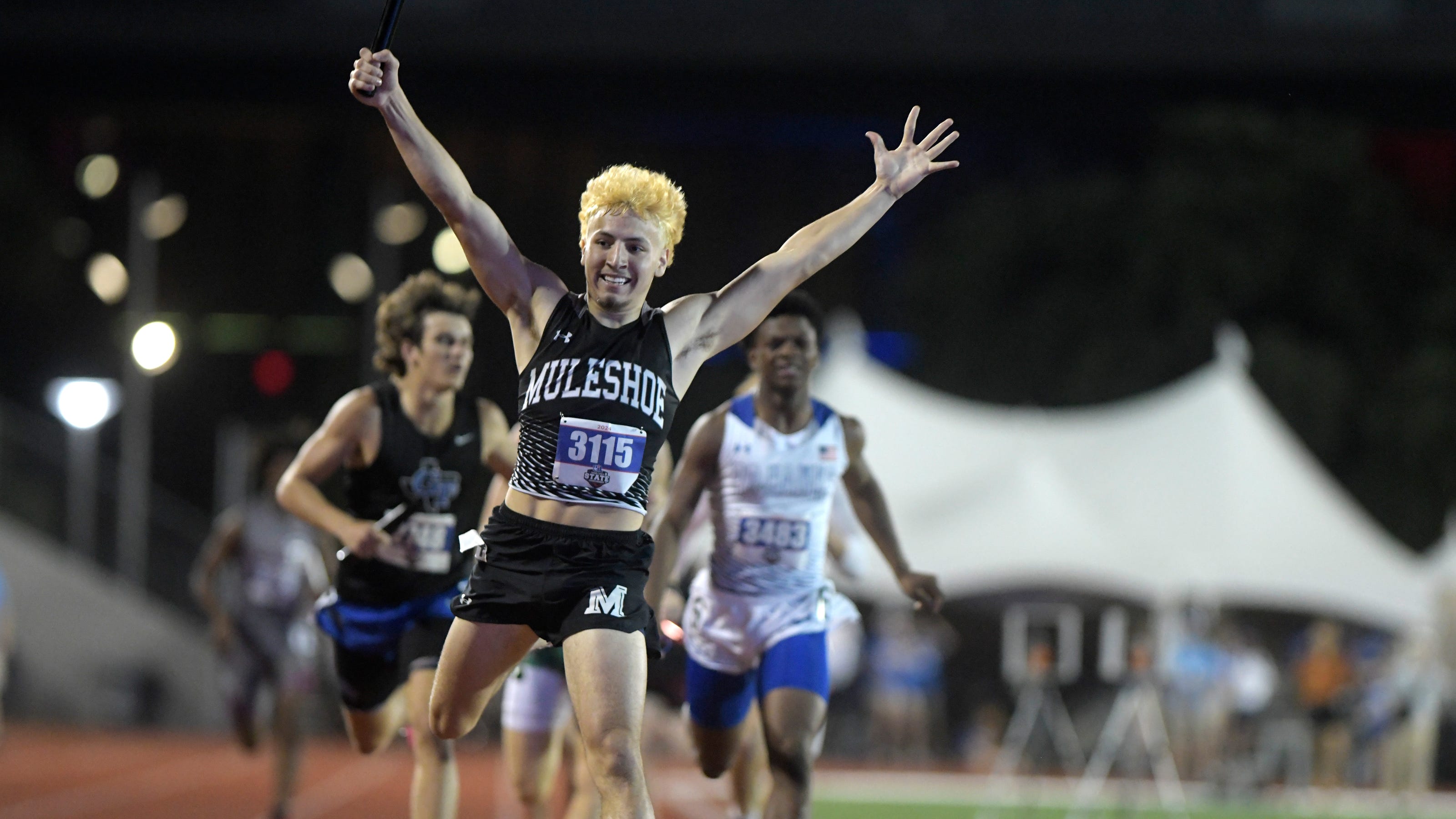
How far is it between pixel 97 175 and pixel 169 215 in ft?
12.7

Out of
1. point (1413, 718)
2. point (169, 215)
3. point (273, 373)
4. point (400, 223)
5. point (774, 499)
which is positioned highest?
point (169, 215)

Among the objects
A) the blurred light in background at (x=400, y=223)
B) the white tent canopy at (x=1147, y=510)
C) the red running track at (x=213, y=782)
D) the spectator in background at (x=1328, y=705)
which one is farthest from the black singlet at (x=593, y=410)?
the blurred light in background at (x=400, y=223)

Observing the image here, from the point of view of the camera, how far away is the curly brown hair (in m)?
7.11

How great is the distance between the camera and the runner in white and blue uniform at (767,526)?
22.7 feet

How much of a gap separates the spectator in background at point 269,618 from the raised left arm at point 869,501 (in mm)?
4644

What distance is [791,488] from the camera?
6949mm

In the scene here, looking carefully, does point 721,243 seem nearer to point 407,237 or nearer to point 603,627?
point 407,237

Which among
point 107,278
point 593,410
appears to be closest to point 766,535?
point 593,410

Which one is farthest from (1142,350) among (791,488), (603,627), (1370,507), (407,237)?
(603,627)

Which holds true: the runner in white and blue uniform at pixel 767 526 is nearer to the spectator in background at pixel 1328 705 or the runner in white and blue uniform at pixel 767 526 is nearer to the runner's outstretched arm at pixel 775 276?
the runner's outstretched arm at pixel 775 276

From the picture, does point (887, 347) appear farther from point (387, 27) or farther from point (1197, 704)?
point (387, 27)

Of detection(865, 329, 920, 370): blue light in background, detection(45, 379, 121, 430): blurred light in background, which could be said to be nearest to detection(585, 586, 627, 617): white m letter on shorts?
detection(45, 379, 121, 430): blurred light in background

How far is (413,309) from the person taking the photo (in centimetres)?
715

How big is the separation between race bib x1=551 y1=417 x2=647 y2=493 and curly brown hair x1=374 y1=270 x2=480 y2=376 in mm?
2098
